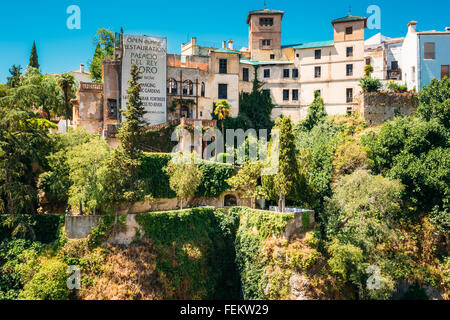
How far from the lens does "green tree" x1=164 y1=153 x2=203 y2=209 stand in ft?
115

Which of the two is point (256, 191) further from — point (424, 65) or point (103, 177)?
point (424, 65)

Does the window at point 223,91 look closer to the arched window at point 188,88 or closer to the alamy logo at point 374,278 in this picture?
the arched window at point 188,88

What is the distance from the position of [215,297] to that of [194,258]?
11.9 feet

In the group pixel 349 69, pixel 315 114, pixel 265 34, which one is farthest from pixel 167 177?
pixel 265 34

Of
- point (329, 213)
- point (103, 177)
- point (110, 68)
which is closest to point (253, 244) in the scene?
point (329, 213)

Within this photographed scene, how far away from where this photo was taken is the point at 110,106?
146 feet

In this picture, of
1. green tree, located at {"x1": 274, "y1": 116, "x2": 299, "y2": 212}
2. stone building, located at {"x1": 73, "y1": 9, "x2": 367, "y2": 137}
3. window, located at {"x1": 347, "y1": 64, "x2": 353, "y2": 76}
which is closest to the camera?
green tree, located at {"x1": 274, "y1": 116, "x2": 299, "y2": 212}

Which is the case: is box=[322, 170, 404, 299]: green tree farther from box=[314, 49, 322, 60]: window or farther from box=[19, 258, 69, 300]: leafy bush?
box=[314, 49, 322, 60]: window

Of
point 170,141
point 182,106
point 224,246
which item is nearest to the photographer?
point 224,246

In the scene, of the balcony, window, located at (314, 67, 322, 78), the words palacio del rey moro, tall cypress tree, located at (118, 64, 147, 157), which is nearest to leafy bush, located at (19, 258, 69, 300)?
tall cypress tree, located at (118, 64, 147, 157)

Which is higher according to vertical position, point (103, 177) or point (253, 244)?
point (103, 177)

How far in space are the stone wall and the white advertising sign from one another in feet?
70.5

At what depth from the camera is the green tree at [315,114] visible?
166ft

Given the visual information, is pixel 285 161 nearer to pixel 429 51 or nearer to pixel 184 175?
pixel 184 175
